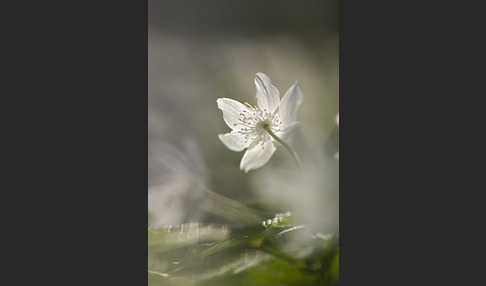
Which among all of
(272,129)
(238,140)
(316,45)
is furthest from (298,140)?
(316,45)

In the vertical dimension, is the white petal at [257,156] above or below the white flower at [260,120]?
below

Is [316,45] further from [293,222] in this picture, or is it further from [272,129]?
[293,222]

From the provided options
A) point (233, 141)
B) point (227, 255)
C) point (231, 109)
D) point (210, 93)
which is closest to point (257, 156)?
point (233, 141)

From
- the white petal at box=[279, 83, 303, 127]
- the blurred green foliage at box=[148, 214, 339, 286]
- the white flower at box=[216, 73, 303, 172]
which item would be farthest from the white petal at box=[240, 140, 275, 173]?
the blurred green foliage at box=[148, 214, 339, 286]

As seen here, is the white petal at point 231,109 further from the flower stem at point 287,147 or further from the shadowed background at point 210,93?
the flower stem at point 287,147

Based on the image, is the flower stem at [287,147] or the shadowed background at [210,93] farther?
the flower stem at [287,147]

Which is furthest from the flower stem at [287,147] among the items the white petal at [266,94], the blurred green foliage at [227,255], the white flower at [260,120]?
the blurred green foliage at [227,255]
